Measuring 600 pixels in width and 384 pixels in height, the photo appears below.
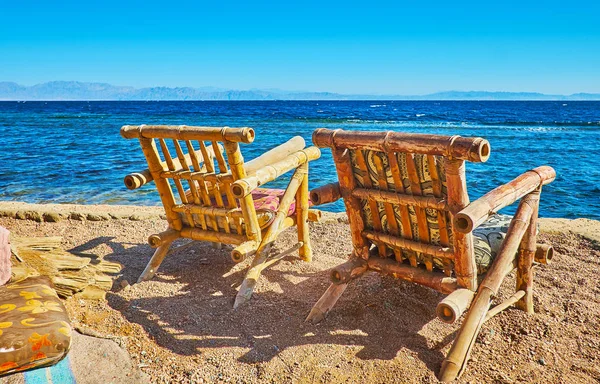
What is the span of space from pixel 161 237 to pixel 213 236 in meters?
0.46

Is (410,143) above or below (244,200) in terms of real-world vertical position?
above

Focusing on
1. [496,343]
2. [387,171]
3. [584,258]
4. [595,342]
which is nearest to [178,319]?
[387,171]

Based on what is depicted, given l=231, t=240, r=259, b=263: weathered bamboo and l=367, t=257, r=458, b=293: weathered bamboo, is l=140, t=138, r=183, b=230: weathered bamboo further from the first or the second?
l=367, t=257, r=458, b=293: weathered bamboo

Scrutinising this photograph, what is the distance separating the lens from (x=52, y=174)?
11766 mm

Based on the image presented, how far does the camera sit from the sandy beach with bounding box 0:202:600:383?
2789mm

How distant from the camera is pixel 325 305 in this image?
3377 mm

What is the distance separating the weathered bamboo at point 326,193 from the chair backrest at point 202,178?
26.5 inches

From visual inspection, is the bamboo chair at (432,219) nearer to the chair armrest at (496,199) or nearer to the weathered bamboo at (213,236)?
the chair armrest at (496,199)

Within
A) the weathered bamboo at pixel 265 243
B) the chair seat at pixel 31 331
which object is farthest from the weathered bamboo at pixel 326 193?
the chair seat at pixel 31 331

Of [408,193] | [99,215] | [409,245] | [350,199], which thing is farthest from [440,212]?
[99,215]

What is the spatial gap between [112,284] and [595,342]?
3.65 m

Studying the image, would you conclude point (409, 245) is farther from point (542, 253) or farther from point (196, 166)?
point (196, 166)

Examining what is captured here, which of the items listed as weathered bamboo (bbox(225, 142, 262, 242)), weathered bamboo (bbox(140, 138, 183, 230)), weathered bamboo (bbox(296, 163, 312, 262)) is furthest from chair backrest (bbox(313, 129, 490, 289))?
weathered bamboo (bbox(140, 138, 183, 230))

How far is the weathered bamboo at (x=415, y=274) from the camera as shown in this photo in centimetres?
298
